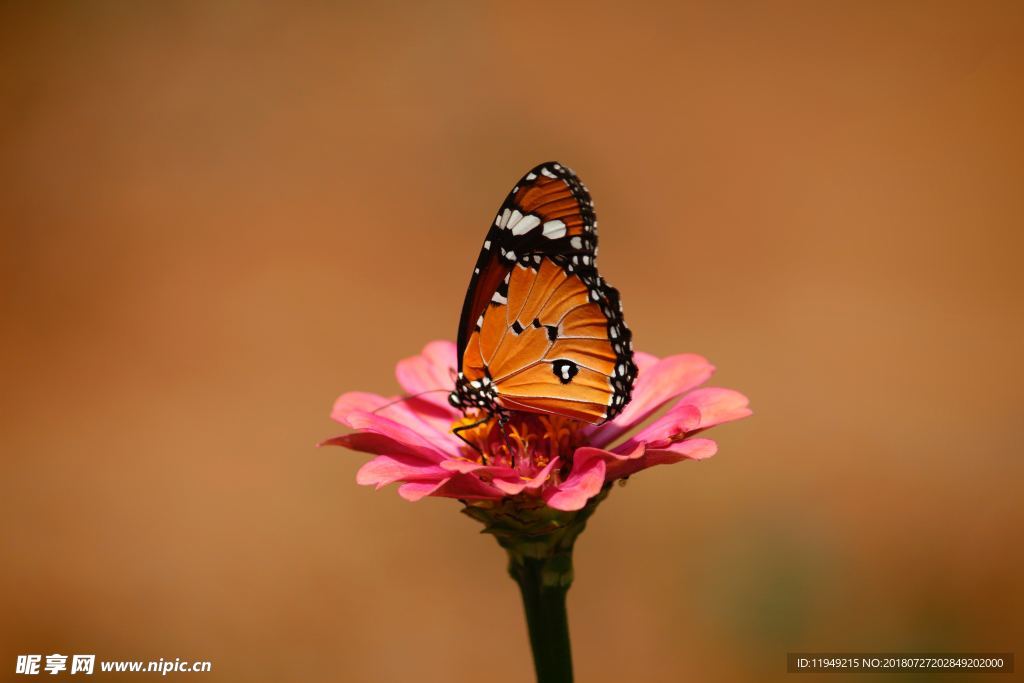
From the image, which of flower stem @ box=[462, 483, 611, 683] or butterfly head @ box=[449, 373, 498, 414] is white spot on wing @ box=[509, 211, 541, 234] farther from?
flower stem @ box=[462, 483, 611, 683]

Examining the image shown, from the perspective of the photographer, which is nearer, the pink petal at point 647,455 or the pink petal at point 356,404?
the pink petal at point 647,455

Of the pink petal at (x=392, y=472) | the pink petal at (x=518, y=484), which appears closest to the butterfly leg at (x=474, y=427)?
the pink petal at (x=392, y=472)

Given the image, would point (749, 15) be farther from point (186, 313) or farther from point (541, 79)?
point (186, 313)

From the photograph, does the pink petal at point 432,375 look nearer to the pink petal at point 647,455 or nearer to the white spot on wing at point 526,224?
the white spot on wing at point 526,224

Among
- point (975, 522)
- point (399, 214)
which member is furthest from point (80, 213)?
point (975, 522)

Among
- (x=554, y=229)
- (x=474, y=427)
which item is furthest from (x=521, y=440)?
(x=554, y=229)
